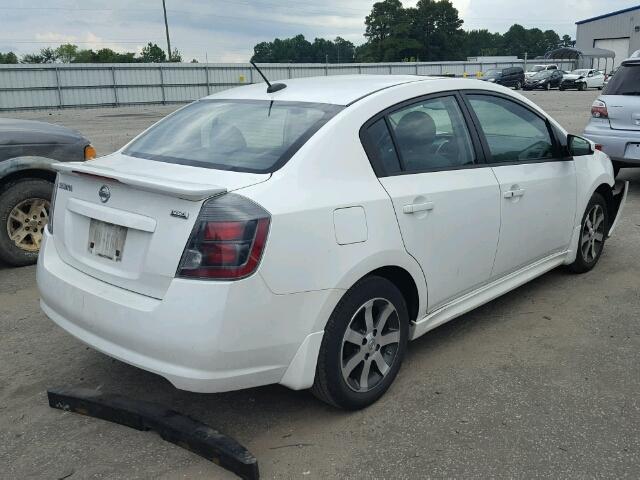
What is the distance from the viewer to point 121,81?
30.5 m

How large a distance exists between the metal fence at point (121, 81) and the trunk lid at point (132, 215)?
27.8 m

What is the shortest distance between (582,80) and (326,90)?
43267 mm

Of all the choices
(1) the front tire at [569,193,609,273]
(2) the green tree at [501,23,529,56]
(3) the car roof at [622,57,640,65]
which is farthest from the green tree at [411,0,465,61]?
(1) the front tire at [569,193,609,273]

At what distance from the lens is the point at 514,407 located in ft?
10.3

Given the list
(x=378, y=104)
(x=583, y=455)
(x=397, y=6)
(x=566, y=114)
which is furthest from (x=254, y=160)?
(x=397, y=6)

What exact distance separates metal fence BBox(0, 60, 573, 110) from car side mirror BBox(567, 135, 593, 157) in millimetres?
27987

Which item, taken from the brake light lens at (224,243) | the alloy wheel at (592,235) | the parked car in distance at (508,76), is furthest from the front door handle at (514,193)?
the parked car in distance at (508,76)

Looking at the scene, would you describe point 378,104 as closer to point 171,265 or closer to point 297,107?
point 297,107

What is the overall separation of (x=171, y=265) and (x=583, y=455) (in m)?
1.97

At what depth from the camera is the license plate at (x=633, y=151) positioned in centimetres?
761

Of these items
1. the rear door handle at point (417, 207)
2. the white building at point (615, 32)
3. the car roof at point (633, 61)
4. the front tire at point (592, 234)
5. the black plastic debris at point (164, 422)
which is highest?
the white building at point (615, 32)

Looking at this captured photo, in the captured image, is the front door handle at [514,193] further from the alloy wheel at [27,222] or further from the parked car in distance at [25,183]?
the alloy wheel at [27,222]

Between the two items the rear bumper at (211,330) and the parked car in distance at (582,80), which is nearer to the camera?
the rear bumper at (211,330)

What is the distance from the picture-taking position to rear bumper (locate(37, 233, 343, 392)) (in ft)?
8.24
